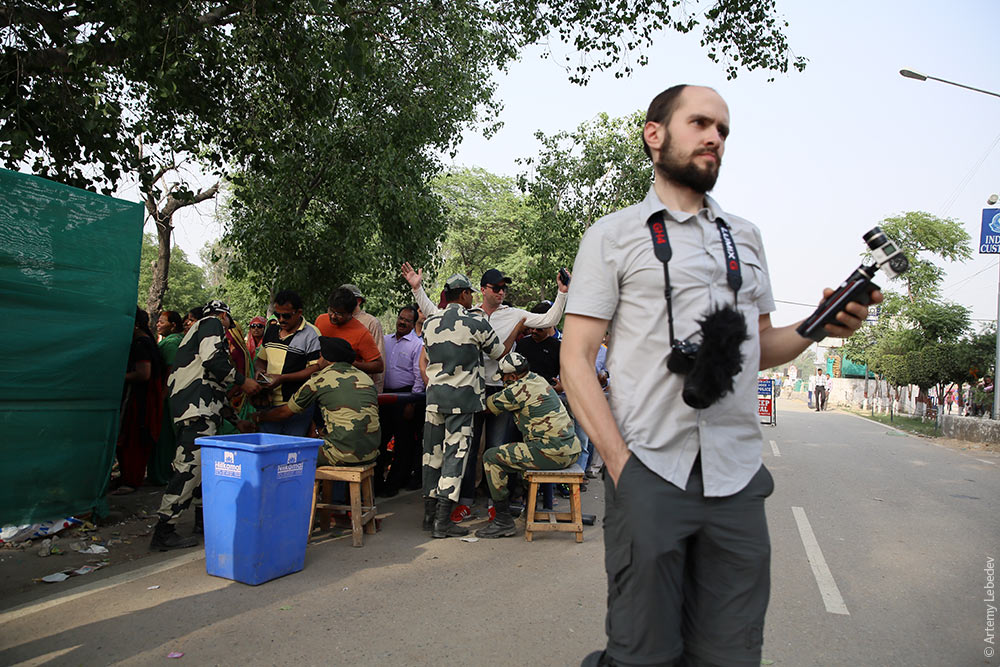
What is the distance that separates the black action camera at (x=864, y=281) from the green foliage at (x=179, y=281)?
52.8m

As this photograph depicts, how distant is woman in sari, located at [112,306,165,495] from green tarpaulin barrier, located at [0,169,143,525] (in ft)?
4.17

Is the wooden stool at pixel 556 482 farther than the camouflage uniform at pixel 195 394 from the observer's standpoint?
Yes

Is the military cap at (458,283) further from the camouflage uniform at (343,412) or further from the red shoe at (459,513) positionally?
the red shoe at (459,513)

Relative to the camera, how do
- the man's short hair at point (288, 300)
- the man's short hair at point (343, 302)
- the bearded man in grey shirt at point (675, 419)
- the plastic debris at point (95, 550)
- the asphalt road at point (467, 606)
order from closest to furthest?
the bearded man in grey shirt at point (675, 419), the asphalt road at point (467, 606), the plastic debris at point (95, 550), the man's short hair at point (288, 300), the man's short hair at point (343, 302)

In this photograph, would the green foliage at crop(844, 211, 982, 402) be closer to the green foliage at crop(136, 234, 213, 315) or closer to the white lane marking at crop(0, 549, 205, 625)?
the white lane marking at crop(0, 549, 205, 625)

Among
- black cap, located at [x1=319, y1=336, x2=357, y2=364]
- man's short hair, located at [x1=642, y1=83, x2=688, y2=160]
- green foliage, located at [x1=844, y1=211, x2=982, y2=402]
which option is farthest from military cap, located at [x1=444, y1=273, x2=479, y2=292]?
green foliage, located at [x1=844, y1=211, x2=982, y2=402]

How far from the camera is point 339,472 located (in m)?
6.06

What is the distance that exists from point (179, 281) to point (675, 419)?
56.0 m

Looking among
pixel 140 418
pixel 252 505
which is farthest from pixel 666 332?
pixel 140 418

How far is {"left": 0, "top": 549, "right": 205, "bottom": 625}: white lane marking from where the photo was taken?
14.3ft

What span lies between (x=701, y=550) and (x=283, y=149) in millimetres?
8854

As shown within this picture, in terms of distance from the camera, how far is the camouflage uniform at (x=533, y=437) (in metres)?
6.35

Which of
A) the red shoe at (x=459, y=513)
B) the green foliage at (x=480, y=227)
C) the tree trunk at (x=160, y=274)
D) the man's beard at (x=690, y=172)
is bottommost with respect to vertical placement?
the red shoe at (x=459, y=513)

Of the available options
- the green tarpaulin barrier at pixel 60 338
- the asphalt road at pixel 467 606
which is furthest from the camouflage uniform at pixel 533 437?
the green tarpaulin barrier at pixel 60 338
